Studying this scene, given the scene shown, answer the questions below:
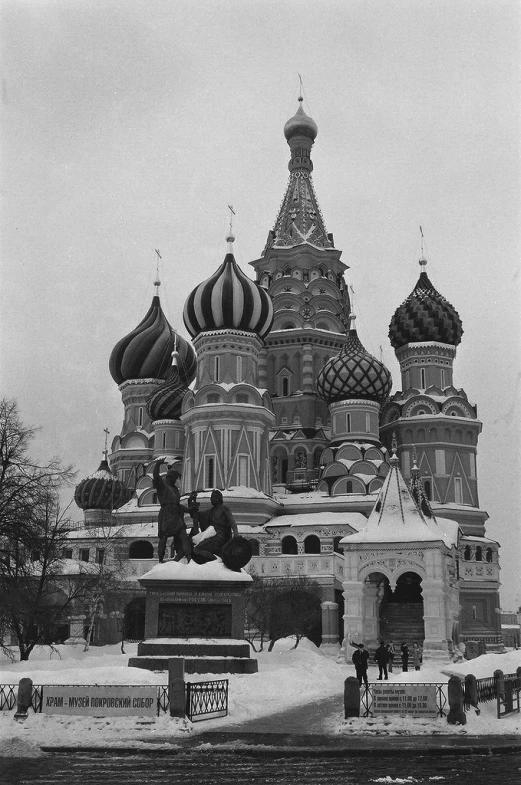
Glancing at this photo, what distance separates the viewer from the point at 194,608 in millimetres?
21641

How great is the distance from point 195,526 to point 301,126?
52025mm

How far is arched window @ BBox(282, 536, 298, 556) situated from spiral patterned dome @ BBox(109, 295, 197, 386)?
57.7 ft

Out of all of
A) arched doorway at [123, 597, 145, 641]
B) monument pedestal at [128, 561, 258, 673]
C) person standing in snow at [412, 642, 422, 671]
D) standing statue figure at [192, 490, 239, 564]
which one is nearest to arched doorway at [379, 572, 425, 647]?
person standing in snow at [412, 642, 422, 671]

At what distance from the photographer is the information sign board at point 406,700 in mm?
15445

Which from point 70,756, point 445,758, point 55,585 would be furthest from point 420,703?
point 55,585

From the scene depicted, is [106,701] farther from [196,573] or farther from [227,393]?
[227,393]

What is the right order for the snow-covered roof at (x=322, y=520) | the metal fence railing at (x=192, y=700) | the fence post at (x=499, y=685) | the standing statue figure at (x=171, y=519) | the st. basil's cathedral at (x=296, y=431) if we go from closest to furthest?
the metal fence railing at (x=192, y=700), the fence post at (x=499, y=685), the standing statue figure at (x=171, y=519), the st. basil's cathedral at (x=296, y=431), the snow-covered roof at (x=322, y=520)

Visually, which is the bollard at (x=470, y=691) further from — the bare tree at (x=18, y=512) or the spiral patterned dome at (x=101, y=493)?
the spiral patterned dome at (x=101, y=493)

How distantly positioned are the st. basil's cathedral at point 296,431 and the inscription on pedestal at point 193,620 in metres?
17.2

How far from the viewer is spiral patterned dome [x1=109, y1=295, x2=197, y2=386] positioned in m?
65.0

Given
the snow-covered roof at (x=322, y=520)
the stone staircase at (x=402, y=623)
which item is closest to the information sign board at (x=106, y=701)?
the stone staircase at (x=402, y=623)

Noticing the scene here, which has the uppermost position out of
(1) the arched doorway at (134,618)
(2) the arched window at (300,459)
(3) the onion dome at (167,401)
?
(3) the onion dome at (167,401)

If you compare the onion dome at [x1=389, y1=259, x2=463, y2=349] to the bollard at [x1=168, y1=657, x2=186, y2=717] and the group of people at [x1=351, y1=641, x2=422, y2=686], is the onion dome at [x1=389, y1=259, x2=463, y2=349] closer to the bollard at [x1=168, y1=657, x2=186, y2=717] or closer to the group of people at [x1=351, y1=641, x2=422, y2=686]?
the group of people at [x1=351, y1=641, x2=422, y2=686]

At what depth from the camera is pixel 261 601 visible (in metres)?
40.6
